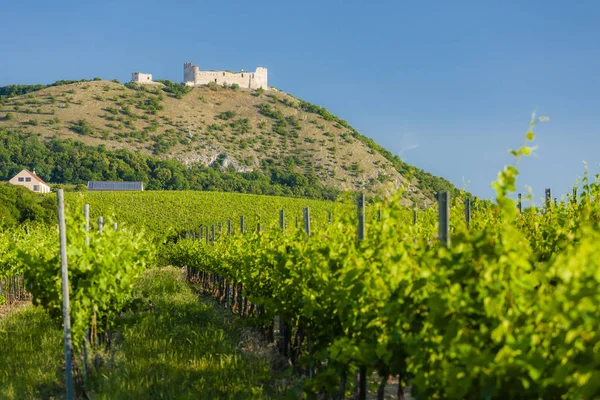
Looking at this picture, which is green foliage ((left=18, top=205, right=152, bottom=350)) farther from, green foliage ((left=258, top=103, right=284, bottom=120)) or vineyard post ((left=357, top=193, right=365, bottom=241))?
green foliage ((left=258, top=103, right=284, bottom=120))

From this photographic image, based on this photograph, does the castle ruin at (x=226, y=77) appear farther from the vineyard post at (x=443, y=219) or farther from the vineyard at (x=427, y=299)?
the vineyard post at (x=443, y=219)

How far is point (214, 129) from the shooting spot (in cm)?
13012

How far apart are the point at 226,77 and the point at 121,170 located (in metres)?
64.9

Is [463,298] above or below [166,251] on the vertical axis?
above

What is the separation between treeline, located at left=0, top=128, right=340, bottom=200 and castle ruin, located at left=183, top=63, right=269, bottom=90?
49.3 metres

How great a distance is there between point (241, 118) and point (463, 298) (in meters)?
137

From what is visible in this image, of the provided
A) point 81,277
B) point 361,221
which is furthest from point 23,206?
point 361,221

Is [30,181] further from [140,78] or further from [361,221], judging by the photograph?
[361,221]

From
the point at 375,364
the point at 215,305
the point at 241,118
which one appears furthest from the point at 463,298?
the point at 241,118

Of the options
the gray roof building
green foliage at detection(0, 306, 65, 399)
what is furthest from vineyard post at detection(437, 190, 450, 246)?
the gray roof building

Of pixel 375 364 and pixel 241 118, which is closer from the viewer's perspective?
pixel 375 364

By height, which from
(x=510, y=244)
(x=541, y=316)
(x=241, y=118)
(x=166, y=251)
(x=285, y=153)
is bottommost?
(x=166, y=251)

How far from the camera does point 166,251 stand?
3700cm

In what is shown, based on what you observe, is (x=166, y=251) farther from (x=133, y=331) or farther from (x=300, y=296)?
(x=300, y=296)
